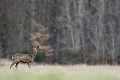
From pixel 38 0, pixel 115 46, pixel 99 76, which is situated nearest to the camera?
pixel 99 76

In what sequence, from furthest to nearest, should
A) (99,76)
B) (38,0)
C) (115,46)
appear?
(38,0), (115,46), (99,76)

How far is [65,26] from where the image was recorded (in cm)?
4516

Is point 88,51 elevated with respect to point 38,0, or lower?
lower

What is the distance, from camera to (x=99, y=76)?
15.3m

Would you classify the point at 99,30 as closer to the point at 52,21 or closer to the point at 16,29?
the point at 52,21

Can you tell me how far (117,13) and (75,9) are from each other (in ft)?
11.5

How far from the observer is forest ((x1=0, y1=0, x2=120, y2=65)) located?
43.7 m

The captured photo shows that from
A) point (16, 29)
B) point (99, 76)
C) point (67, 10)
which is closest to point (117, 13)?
point (67, 10)

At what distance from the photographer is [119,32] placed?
146 feet

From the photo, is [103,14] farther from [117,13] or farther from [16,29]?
[16,29]

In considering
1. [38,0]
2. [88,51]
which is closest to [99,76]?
[88,51]

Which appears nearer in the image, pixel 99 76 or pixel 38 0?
pixel 99 76

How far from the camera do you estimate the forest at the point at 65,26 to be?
43.7 meters

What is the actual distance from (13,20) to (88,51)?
6659mm
